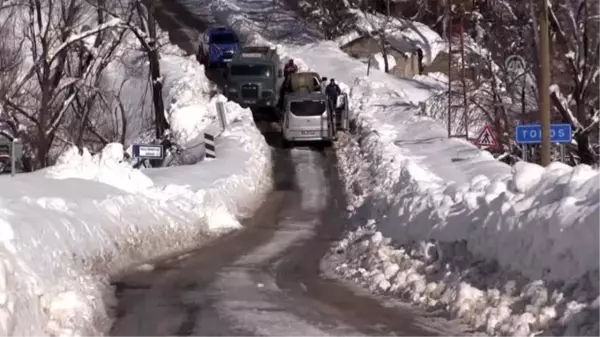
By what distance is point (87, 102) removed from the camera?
1676 inches

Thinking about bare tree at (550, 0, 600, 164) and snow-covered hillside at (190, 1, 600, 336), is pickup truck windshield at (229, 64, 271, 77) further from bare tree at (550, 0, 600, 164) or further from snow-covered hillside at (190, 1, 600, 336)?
snow-covered hillside at (190, 1, 600, 336)

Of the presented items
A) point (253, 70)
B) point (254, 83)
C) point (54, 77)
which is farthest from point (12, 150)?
point (253, 70)

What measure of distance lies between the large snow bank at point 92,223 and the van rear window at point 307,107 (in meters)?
5.66

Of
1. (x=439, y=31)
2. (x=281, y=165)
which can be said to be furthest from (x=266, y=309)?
(x=439, y=31)

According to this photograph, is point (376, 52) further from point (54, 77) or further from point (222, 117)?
point (54, 77)

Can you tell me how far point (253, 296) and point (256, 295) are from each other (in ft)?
0.35

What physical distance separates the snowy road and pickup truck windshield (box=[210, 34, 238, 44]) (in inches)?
1355

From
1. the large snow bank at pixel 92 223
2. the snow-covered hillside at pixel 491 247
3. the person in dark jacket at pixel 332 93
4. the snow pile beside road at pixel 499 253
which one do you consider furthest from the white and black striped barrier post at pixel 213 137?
the snow pile beside road at pixel 499 253

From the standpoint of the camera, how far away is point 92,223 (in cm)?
1556

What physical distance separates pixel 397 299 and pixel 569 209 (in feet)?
10.7

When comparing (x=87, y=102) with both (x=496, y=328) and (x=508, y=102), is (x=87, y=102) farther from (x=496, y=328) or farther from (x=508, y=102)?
(x=496, y=328)

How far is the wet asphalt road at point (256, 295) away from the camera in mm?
11375

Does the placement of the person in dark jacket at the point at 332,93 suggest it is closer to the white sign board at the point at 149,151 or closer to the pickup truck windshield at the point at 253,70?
the pickup truck windshield at the point at 253,70

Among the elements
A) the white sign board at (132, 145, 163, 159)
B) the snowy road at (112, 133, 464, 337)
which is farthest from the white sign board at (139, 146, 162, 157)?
the snowy road at (112, 133, 464, 337)
